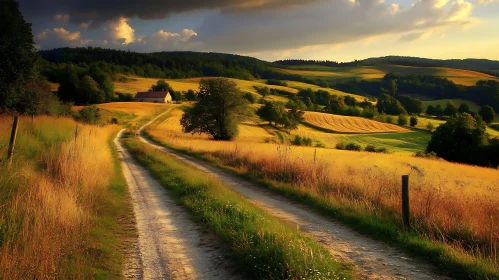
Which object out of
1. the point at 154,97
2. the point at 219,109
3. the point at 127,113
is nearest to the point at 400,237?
the point at 219,109

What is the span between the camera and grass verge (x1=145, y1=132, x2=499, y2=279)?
592cm

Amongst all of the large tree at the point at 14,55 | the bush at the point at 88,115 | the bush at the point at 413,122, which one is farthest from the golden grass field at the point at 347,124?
the large tree at the point at 14,55

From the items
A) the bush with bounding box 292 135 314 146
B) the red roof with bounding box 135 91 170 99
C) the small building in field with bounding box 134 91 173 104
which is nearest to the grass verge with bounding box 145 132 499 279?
the bush with bounding box 292 135 314 146

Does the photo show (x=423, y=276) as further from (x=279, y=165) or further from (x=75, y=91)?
(x=75, y=91)

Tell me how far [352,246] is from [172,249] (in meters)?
3.92

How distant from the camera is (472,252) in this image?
6738mm

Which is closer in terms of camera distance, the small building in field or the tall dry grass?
the tall dry grass

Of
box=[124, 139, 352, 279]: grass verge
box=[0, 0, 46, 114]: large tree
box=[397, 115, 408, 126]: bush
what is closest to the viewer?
box=[124, 139, 352, 279]: grass verge

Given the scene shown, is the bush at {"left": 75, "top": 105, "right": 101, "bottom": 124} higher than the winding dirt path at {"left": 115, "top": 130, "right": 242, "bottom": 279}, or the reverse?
the bush at {"left": 75, "top": 105, "right": 101, "bottom": 124}

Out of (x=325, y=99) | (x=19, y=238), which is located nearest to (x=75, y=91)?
(x=325, y=99)

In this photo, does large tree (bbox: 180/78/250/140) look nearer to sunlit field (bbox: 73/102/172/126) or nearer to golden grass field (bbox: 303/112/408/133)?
sunlit field (bbox: 73/102/172/126)

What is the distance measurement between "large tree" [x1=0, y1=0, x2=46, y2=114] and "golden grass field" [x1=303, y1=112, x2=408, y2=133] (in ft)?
238

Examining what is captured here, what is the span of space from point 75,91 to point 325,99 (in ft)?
297

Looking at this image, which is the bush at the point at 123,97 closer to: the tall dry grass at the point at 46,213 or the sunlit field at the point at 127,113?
the sunlit field at the point at 127,113
